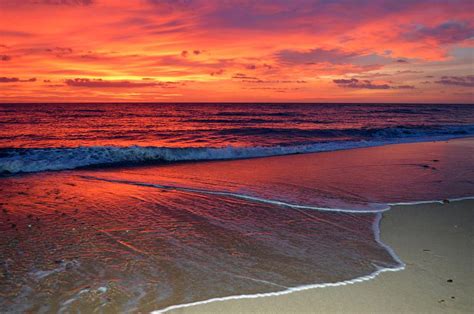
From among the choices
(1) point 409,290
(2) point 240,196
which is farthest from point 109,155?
(1) point 409,290

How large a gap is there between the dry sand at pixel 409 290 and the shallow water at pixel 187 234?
22 centimetres

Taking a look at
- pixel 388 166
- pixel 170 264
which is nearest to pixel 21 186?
pixel 170 264

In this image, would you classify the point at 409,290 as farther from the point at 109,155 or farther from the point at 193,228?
the point at 109,155

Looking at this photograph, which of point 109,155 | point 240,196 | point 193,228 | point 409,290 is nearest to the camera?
point 409,290

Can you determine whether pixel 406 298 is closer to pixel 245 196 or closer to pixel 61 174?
pixel 245 196

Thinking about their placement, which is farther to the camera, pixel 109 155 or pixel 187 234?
pixel 109 155

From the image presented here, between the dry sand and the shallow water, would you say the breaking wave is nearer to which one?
the shallow water

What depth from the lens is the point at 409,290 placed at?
159 inches

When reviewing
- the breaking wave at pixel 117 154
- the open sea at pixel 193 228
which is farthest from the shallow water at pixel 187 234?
the breaking wave at pixel 117 154

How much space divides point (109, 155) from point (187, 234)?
36.6ft

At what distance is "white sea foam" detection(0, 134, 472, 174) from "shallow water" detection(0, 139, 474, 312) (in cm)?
284

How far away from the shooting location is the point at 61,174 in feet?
40.4

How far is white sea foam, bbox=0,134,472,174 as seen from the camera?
1391 centimetres

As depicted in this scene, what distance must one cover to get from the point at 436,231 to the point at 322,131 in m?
23.3
